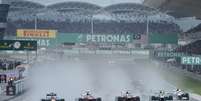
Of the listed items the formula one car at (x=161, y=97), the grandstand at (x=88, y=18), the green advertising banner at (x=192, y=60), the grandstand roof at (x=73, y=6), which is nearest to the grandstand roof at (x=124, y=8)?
the grandstand at (x=88, y=18)

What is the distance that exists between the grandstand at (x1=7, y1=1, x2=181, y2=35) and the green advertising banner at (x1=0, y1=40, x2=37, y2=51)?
8408cm

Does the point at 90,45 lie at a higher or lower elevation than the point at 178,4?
lower

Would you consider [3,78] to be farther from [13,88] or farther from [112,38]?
[112,38]

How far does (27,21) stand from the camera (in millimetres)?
161875

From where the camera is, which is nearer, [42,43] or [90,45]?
[42,43]

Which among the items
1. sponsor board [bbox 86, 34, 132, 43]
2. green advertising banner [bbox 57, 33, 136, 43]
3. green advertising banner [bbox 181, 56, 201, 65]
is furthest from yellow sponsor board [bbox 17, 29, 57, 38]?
green advertising banner [bbox 181, 56, 201, 65]

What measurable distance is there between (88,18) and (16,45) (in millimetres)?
103086

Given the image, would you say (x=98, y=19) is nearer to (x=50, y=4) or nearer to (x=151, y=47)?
(x=50, y=4)

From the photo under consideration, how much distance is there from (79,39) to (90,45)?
24.0ft

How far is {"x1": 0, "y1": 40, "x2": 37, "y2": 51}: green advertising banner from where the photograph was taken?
7100cm

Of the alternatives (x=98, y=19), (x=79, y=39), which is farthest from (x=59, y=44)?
(x=98, y=19)

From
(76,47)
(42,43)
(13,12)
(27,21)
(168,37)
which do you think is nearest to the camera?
(42,43)

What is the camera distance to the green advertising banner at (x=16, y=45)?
233 feet

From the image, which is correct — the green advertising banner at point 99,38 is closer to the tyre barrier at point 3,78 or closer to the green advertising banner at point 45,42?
the green advertising banner at point 45,42
